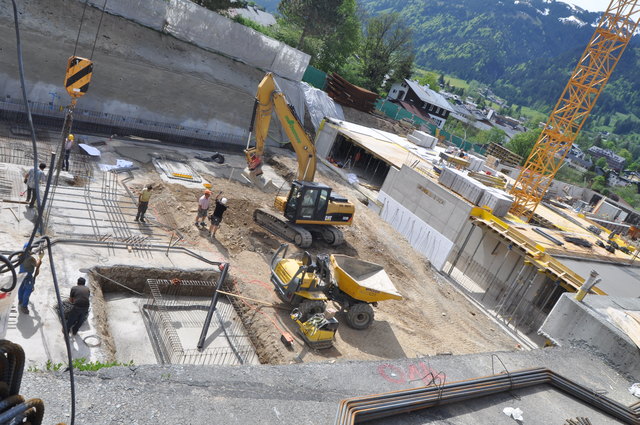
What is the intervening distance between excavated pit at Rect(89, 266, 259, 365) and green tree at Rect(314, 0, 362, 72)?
1533 inches

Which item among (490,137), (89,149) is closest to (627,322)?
(89,149)

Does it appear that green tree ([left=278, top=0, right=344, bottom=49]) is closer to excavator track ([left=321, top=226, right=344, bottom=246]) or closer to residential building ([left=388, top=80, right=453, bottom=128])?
excavator track ([left=321, top=226, right=344, bottom=246])

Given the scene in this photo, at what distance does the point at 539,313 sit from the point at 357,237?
794 centimetres

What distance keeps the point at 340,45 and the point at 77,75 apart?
143ft

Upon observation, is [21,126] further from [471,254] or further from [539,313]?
[539,313]

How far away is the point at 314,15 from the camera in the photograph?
4119cm

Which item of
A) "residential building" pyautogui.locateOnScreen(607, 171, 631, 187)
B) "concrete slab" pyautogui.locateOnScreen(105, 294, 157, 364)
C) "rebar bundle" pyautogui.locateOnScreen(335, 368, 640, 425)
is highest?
"residential building" pyautogui.locateOnScreen(607, 171, 631, 187)

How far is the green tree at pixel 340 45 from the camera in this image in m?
48.6

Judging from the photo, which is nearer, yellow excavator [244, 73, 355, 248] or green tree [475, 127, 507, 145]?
yellow excavator [244, 73, 355, 248]

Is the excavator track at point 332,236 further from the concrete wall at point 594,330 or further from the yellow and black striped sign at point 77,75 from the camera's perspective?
the yellow and black striped sign at point 77,75

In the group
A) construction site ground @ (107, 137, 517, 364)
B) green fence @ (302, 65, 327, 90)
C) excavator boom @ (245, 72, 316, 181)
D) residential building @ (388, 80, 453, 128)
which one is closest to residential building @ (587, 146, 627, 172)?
residential building @ (388, 80, 453, 128)

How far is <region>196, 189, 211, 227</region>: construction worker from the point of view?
1539 centimetres

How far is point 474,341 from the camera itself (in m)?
15.5

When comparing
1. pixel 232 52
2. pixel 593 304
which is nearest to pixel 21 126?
pixel 232 52
